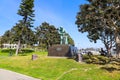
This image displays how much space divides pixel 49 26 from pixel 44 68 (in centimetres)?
5827

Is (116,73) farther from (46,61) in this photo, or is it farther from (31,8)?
(31,8)

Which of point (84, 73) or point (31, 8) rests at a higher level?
point (31, 8)

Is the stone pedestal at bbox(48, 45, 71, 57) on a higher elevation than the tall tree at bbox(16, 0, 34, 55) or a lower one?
lower

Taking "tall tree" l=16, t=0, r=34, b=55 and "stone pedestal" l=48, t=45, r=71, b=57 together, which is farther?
"tall tree" l=16, t=0, r=34, b=55

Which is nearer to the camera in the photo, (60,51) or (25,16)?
Result: (60,51)

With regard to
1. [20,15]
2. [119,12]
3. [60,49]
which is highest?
[20,15]

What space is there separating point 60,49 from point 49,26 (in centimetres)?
4927

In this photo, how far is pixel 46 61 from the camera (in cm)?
2288

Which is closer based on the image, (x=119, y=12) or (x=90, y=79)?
(x=90, y=79)

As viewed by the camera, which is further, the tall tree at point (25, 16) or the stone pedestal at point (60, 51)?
the tall tree at point (25, 16)

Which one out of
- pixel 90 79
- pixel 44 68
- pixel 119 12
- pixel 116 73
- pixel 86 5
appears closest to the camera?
pixel 90 79

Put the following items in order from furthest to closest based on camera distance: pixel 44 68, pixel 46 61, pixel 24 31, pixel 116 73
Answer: pixel 24 31, pixel 46 61, pixel 44 68, pixel 116 73

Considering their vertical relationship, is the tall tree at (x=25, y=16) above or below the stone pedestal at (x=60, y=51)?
above

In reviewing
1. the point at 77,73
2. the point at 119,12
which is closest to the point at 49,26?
the point at 119,12
